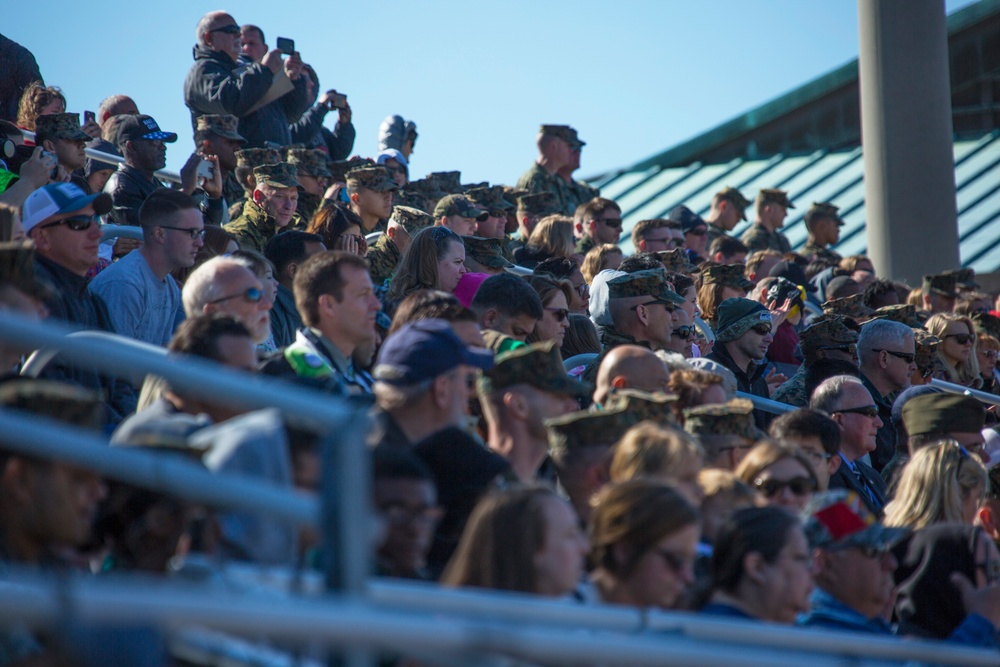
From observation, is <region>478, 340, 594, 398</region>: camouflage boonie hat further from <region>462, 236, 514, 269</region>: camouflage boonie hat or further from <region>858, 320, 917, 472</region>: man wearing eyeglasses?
<region>858, 320, 917, 472</region>: man wearing eyeglasses

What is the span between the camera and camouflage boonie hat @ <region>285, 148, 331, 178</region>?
10312mm

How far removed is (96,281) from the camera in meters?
6.42

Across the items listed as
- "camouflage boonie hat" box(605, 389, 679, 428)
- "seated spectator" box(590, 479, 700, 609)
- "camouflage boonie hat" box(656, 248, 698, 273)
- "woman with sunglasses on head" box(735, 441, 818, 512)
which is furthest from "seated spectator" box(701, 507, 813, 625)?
"camouflage boonie hat" box(656, 248, 698, 273)

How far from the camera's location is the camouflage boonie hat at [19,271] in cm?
427

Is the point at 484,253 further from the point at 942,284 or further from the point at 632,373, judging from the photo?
the point at 942,284

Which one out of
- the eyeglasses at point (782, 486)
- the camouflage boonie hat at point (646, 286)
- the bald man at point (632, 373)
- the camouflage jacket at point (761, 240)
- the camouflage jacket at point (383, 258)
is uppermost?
the camouflage jacket at point (761, 240)

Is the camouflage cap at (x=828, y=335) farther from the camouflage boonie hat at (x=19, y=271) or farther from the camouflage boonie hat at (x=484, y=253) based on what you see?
the camouflage boonie hat at (x=19, y=271)

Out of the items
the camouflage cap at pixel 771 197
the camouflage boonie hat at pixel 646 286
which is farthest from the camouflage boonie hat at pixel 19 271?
the camouflage cap at pixel 771 197

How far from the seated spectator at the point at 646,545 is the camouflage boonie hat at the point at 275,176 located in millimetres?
5267

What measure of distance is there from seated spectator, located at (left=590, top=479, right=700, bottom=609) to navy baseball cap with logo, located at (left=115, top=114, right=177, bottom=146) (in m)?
6.00

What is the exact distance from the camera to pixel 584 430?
15.7 ft

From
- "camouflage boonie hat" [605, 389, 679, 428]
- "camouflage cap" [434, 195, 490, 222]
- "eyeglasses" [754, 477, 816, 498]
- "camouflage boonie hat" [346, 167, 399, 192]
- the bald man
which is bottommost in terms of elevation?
"eyeglasses" [754, 477, 816, 498]

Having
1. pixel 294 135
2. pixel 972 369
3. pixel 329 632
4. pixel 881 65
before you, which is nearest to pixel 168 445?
pixel 329 632

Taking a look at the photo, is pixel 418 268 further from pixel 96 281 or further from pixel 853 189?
pixel 853 189
